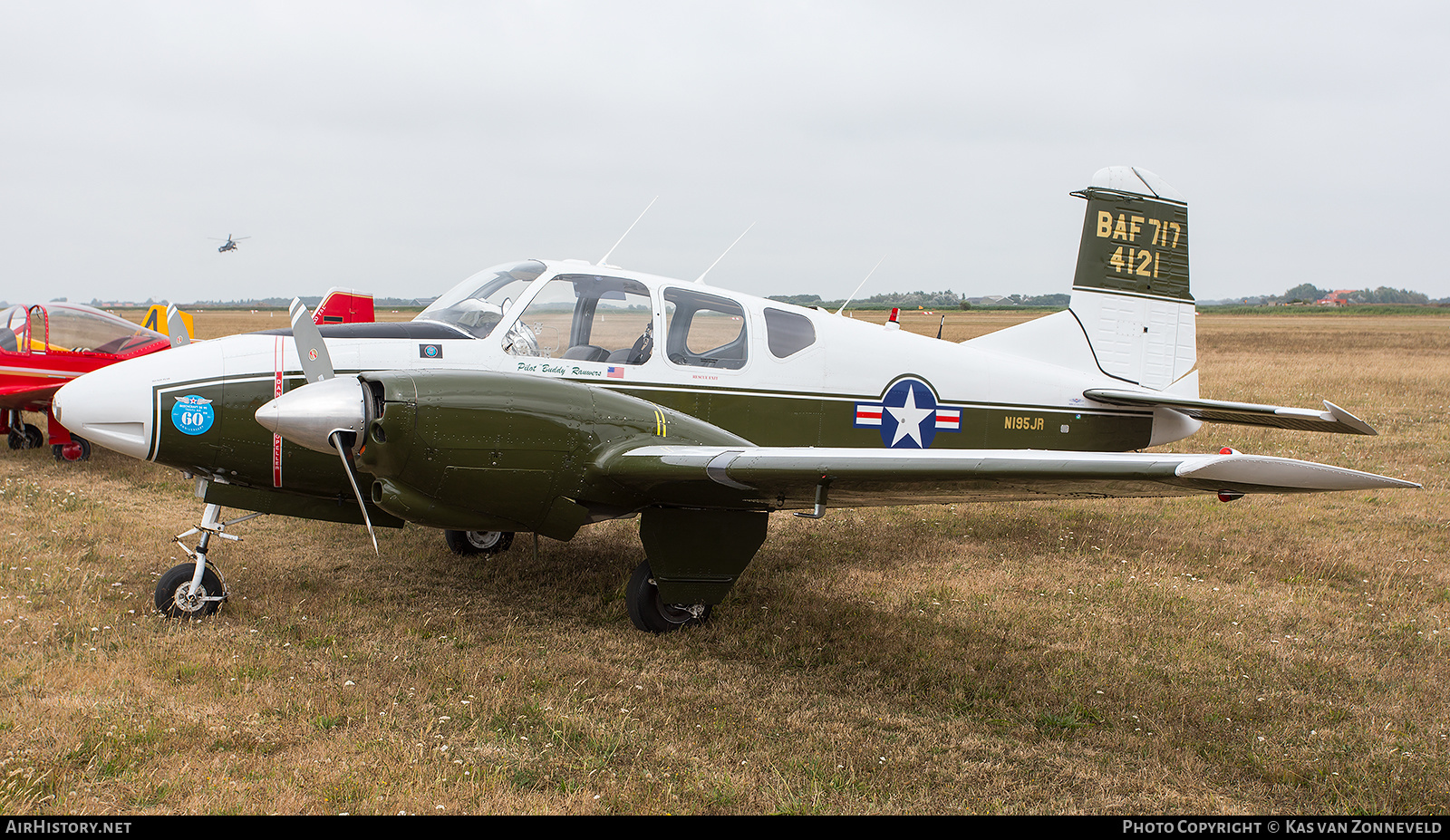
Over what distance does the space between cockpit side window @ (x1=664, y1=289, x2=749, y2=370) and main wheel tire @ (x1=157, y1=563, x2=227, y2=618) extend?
346cm

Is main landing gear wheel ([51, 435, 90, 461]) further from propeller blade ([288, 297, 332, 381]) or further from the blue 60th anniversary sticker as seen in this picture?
propeller blade ([288, 297, 332, 381])

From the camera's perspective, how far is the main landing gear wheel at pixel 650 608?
19.1 ft

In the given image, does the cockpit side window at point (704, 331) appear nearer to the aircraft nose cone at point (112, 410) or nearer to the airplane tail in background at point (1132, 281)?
the aircraft nose cone at point (112, 410)

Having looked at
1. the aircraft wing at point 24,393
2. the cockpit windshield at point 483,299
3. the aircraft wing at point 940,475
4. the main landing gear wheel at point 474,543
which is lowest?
the main landing gear wheel at point 474,543

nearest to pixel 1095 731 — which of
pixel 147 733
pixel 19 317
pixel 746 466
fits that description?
pixel 746 466

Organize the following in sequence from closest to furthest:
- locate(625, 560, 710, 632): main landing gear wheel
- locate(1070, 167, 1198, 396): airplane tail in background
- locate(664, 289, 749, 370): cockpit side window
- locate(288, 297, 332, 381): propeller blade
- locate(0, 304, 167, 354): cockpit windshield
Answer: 1. locate(288, 297, 332, 381): propeller blade
2. locate(625, 560, 710, 632): main landing gear wheel
3. locate(664, 289, 749, 370): cockpit side window
4. locate(1070, 167, 1198, 396): airplane tail in background
5. locate(0, 304, 167, 354): cockpit windshield

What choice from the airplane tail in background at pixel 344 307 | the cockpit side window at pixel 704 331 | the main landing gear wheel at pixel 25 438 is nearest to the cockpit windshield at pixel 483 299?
the cockpit side window at pixel 704 331

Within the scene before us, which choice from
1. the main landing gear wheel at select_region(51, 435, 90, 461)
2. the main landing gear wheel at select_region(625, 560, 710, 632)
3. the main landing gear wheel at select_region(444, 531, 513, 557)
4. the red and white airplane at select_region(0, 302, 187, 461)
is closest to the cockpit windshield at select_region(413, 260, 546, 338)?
the main landing gear wheel at select_region(625, 560, 710, 632)

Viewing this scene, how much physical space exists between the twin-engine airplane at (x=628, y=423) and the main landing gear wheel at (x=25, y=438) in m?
9.13

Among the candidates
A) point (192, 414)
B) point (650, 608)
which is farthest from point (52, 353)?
point (650, 608)

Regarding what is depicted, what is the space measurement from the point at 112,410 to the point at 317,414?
5.62 ft

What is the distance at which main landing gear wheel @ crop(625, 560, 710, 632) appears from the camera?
582 cm
